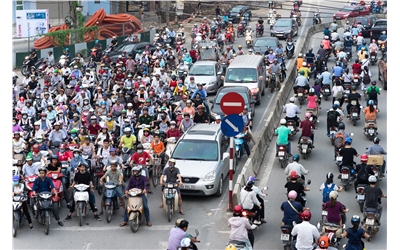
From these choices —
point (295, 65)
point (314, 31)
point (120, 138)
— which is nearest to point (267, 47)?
point (295, 65)

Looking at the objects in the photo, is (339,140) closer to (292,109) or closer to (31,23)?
(292,109)

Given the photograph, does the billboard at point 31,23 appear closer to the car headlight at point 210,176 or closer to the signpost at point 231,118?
the car headlight at point 210,176

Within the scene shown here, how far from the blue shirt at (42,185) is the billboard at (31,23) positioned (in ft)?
78.8

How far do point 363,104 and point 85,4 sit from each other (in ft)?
102

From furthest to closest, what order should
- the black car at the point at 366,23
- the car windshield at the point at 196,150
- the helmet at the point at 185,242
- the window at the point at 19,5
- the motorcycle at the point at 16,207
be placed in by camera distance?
the window at the point at 19,5 → the black car at the point at 366,23 → the car windshield at the point at 196,150 → the motorcycle at the point at 16,207 → the helmet at the point at 185,242

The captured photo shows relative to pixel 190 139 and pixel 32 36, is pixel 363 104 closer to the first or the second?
pixel 190 139

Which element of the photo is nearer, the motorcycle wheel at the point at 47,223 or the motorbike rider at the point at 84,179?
the motorcycle wheel at the point at 47,223

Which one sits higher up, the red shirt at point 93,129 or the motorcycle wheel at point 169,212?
the red shirt at point 93,129

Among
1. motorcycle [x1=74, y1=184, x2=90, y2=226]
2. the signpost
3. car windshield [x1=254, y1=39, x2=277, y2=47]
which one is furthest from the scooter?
car windshield [x1=254, y1=39, x2=277, y2=47]

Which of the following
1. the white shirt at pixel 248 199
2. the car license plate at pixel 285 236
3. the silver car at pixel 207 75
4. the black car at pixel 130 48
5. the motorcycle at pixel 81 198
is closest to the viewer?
the car license plate at pixel 285 236

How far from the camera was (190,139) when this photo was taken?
69.7 feet

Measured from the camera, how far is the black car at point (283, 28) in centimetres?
4609

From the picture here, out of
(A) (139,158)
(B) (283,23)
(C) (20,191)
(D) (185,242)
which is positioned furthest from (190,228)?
(B) (283,23)

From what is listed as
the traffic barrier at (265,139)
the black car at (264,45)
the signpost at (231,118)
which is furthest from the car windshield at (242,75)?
the signpost at (231,118)
